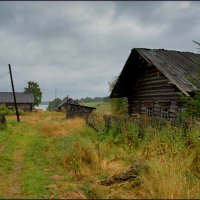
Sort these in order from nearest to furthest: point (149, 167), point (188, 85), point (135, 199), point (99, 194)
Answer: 1. point (135, 199)
2. point (99, 194)
3. point (149, 167)
4. point (188, 85)

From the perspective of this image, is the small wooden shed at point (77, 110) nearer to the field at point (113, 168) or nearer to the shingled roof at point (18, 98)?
the field at point (113, 168)

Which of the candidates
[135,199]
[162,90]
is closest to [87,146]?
[135,199]

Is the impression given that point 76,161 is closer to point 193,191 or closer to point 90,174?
point 90,174

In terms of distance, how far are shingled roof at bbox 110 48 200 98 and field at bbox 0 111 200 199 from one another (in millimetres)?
3507

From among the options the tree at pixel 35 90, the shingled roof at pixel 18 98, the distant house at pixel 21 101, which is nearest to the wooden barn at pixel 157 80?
the distant house at pixel 21 101

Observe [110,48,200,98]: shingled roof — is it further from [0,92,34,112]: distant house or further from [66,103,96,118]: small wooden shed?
[0,92,34,112]: distant house

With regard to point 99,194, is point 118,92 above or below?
above

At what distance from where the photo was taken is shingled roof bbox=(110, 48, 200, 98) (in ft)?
47.6

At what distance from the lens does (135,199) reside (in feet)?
20.3

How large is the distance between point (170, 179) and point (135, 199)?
2.54ft

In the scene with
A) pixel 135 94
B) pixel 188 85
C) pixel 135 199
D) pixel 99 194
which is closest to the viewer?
pixel 135 199

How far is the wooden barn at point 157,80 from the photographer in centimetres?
1534

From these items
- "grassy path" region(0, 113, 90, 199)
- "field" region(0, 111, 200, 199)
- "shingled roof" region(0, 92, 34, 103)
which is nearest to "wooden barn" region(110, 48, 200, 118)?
"field" region(0, 111, 200, 199)

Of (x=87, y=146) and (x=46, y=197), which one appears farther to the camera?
(x=87, y=146)
